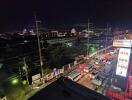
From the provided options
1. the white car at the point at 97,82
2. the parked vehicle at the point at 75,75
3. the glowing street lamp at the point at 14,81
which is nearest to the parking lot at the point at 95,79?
the white car at the point at 97,82

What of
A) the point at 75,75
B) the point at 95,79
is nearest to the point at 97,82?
the point at 95,79

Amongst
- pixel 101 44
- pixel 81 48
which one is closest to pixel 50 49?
pixel 81 48

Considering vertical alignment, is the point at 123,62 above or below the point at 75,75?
above

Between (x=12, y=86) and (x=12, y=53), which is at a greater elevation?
(x=12, y=53)

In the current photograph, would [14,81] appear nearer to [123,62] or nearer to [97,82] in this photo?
[97,82]

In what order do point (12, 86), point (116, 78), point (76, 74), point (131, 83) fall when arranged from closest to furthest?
point (12, 86), point (131, 83), point (116, 78), point (76, 74)

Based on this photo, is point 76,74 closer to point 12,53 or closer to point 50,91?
point 12,53

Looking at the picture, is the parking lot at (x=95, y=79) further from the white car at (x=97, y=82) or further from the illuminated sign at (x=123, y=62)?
the illuminated sign at (x=123, y=62)

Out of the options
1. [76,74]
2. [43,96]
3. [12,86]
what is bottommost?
[76,74]

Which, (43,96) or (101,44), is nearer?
(43,96)
